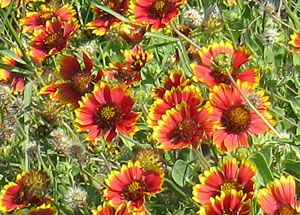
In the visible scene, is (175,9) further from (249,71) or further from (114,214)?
(114,214)

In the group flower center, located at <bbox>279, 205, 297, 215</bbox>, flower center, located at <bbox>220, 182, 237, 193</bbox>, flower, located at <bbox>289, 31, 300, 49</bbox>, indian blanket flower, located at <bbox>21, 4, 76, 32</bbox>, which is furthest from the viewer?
indian blanket flower, located at <bbox>21, 4, 76, 32</bbox>

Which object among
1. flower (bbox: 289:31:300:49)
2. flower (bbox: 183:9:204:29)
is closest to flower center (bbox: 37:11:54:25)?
flower (bbox: 183:9:204:29)

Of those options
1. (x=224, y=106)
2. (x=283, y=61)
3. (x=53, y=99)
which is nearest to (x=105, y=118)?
(x=53, y=99)

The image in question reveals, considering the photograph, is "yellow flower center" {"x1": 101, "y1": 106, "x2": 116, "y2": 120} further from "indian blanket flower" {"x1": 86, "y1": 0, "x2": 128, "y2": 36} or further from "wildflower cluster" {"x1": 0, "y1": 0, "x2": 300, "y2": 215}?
"indian blanket flower" {"x1": 86, "y1": 0, "x2": 128, "y2": 36}

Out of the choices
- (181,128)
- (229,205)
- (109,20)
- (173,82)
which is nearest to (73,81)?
(173,82)

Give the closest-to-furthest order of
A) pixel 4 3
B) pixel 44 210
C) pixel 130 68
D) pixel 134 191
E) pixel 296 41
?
pixel 134 191 < pixel 44 210 < pixel 296 41 < pixel 130 68 < pixel 4 3

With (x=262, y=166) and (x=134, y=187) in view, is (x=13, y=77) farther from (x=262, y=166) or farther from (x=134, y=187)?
(x=262, y=166)

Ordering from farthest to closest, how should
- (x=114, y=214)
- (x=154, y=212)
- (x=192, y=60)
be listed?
(x=192, y=60) < (x=154, y=212) < (x=114, y=214)

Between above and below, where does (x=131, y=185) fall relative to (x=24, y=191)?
above
